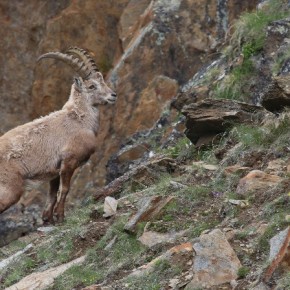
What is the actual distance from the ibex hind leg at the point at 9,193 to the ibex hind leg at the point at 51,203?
0.63m

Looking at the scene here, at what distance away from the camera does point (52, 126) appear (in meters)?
14.0

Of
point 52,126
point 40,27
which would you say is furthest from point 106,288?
point 40,27

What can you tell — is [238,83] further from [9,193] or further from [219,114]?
[9,193]

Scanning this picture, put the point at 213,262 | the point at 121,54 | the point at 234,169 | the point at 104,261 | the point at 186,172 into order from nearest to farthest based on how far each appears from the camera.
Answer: the point at 213,262 < the point at 104,261 < the point at 234,169 < the point at 186,172 < the point at 121,54

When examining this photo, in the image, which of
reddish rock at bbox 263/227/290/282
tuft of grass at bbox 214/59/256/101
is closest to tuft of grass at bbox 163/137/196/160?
tuft of grass at bbox 214/59/256/101

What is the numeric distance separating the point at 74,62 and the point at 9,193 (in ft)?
8.44

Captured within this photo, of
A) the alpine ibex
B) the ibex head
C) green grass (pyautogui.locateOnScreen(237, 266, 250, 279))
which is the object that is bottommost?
green grass (pyautogui.locateOnScreen(237, 266, 250, 279))

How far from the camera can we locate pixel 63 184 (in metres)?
13.5

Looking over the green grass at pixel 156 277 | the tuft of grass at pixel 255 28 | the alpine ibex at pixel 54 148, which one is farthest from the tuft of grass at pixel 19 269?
the tuft of grass at pixel 255 28

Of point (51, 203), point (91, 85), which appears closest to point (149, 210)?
point (51, 203)

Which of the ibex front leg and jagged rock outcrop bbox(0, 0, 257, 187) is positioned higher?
jagged rock outcrop bbox(0, 0, 257, 187)

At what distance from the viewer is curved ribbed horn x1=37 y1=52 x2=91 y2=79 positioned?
1436 cm

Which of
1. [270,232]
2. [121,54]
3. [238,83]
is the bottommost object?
[270,232]

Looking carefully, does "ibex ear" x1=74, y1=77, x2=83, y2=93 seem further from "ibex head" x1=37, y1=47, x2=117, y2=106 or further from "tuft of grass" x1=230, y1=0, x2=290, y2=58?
"tuft of grass" x1=230, y1=0, x2=290, y2=58
